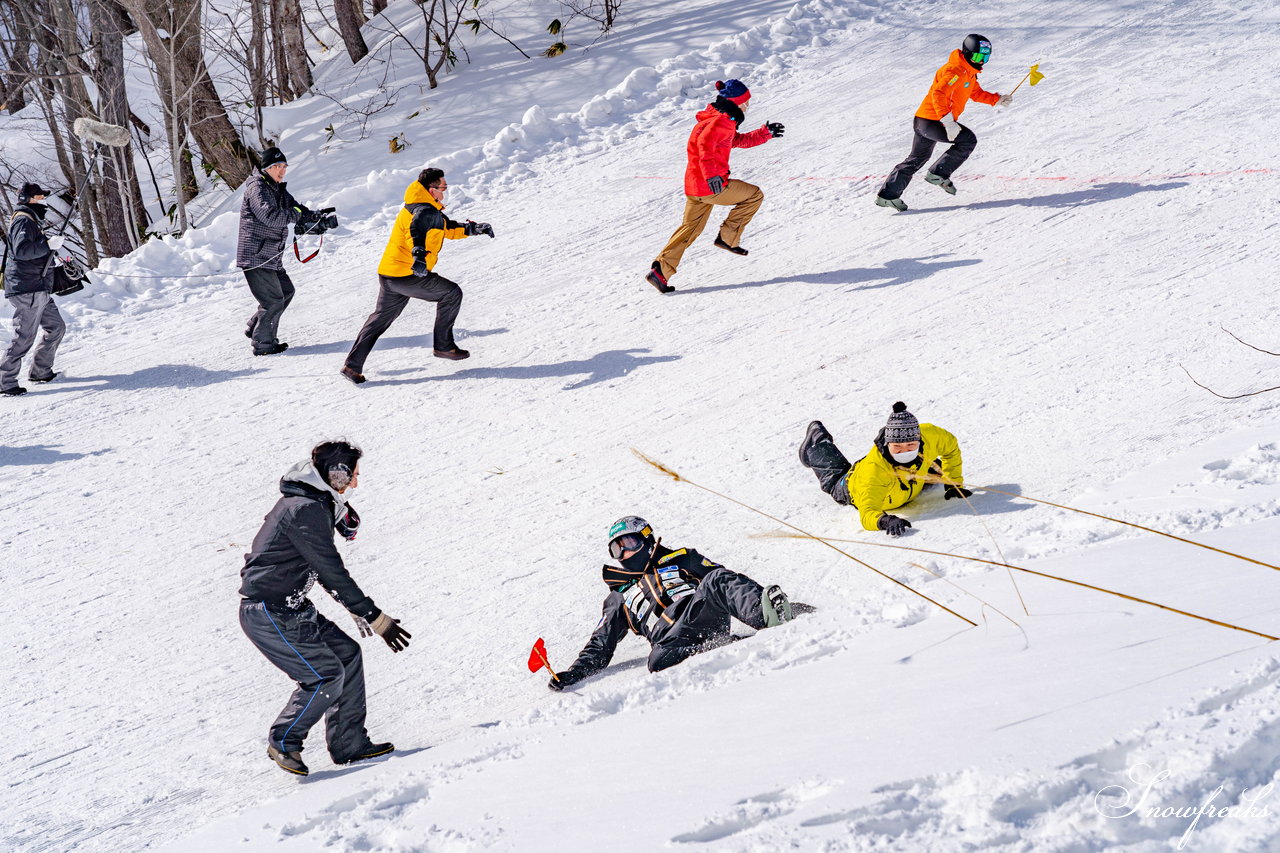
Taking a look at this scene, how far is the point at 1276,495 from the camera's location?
182 inches

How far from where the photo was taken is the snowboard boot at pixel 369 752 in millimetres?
4508

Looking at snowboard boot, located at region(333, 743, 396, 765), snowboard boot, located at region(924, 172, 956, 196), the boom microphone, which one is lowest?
snowboard boot, located at region(333, 743, 396, 765)

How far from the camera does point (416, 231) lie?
7.28 meters

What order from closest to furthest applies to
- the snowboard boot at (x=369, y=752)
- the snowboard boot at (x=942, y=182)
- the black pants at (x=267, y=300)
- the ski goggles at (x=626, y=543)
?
the snowboard boot at (x=369, y=752) → the ski goggles at (x=626, y=543) → the black pants at (x=267, y=300) → the snowboard boot at (x=942, y=182)

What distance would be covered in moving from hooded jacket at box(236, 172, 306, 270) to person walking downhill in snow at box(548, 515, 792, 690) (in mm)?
4578

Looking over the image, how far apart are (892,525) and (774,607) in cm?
97

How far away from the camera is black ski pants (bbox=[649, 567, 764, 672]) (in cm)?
470

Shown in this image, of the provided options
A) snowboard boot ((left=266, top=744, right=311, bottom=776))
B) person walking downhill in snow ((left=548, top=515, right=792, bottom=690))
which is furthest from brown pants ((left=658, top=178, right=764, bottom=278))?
snowboard boot ((left=266, top=744, right=311, bottom=776))

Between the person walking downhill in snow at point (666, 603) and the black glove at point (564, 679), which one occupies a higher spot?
the person walking downhill in snow at point (666, 603)

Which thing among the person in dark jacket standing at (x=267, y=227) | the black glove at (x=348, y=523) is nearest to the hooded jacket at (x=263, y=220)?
the person in dark jacket standing at (x=267, y=227)

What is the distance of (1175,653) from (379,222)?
9.26 meters

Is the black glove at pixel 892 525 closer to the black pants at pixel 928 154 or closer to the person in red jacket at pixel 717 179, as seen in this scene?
the person in red jacket at pixel 717 179

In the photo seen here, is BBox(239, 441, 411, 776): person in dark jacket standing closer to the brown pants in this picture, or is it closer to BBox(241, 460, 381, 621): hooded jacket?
BBox(241, 460, 381, 621): hooded jacket

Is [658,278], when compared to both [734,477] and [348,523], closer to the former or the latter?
[734,477]
